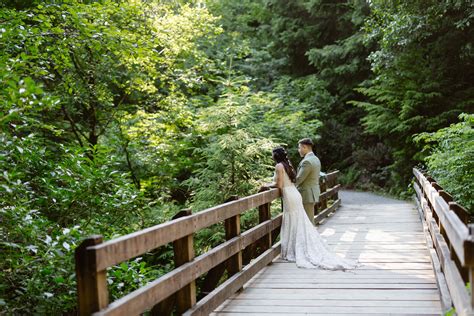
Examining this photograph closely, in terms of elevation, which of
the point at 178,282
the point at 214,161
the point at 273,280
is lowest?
the point at 273,280

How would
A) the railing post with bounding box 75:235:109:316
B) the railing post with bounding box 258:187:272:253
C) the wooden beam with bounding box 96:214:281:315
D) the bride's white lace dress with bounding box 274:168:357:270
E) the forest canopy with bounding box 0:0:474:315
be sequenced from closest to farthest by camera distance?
the railing post with bounding box 75:235:109:316
the wooden beam with bounding box 96:214:281:315
the forest canopy with bounding box 0:0:474:315
the bride's white lace dress with bounding box 274:168:357:270
the railing post with bounding box 258:187:272:253

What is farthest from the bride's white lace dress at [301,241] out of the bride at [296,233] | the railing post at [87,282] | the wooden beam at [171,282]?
the railing post at [87,282]

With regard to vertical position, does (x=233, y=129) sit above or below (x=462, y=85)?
below

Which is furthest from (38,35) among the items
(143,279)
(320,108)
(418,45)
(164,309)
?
(320,108)

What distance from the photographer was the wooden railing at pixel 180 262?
10.4 ft

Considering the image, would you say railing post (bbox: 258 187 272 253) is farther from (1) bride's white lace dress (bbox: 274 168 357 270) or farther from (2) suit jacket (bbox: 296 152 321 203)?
(2) suit jacket (bbox: 296 152 321 203)

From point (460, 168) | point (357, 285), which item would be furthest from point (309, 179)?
point (460, 168)

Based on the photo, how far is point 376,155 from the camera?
79.2 ft

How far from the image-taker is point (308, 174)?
29.1 feet

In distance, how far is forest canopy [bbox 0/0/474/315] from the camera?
17.7 ft

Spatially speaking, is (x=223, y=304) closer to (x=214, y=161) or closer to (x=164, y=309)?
(x=164, y=309)

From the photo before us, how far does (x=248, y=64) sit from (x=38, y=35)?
67.7ft

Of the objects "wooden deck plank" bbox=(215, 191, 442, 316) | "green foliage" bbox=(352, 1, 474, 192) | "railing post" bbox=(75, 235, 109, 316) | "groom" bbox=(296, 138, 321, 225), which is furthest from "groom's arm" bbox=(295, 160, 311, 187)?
"green foliage" bbox=(352, 1, 474, 192)

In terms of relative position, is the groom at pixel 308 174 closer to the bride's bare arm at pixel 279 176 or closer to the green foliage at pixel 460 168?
the bride's bare arm at pixel 279 176
